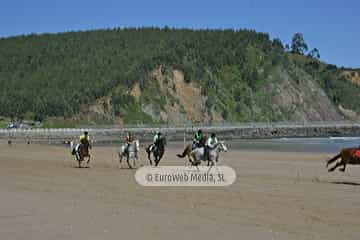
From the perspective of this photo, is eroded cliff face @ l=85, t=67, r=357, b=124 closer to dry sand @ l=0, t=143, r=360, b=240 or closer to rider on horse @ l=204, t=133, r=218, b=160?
rider on horse @ l=204, t=133, r=218, b=160

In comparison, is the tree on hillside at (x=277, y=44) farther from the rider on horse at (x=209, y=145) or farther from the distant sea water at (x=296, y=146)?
the rider on horse at (x=209, y=145)

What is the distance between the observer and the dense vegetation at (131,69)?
12188 centimetres

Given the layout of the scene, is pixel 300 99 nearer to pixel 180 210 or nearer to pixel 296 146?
pixel 296 146

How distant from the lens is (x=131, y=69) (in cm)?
13125

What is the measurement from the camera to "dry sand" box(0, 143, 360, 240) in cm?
1239

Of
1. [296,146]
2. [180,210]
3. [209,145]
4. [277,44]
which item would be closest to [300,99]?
[277,44]

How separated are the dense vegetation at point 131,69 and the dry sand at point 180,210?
98.0m

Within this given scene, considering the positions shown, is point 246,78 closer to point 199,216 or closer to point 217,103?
point 217,103

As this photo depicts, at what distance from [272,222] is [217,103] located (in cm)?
12022

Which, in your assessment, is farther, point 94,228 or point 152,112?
point 152,112

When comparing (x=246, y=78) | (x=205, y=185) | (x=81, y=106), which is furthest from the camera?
(x=246, y=78)

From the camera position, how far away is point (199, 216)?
14352 millimetres

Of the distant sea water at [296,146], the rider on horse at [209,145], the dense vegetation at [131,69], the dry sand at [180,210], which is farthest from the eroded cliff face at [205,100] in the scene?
the dry sand at [180,210]

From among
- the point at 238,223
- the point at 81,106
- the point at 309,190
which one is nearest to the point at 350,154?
the point at 309,190
